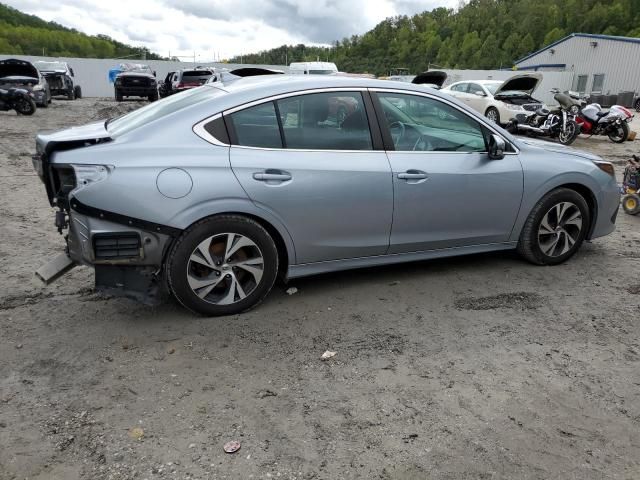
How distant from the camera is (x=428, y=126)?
14.2 feet

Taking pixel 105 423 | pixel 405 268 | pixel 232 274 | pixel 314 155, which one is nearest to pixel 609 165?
pixel 405 268

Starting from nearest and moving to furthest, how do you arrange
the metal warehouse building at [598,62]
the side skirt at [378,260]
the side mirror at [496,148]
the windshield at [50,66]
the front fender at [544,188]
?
the side skirt at [378,260] < the side mirror at [496,148] < the front fender at [544,188] < the windshield at [50,66] < the metal warehouse building at [598,62]

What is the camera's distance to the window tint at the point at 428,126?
410 cm

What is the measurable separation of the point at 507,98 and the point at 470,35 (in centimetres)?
9154

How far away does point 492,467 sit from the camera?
2.38 m

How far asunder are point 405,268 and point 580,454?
2424 millimetres

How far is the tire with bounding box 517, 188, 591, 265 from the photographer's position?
4.63 meters

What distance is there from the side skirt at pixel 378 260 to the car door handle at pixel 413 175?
61 cm

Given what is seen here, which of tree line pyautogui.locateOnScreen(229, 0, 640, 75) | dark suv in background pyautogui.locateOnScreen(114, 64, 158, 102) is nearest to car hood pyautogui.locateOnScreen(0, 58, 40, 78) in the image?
dark suv in background pyautogui.locateOnScreen(114, 64, 158, 102)

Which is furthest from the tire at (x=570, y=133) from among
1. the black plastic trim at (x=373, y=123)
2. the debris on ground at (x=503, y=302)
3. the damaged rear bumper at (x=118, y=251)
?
the damaged rear bumper at (x=118, y=251)

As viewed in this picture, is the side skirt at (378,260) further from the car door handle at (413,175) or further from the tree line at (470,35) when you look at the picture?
the tree line at (470,35)

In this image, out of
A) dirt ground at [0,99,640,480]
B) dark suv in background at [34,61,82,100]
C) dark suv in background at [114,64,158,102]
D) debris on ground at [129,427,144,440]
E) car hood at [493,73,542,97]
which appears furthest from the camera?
dark suv in background at [34,61,82,100]

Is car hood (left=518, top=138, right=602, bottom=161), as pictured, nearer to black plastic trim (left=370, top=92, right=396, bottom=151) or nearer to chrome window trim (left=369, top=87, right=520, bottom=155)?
chrome window trim (left=369, top=87, right=520, bottom=155)

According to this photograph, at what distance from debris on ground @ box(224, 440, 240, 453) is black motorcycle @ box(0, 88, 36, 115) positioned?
16.5 metres
